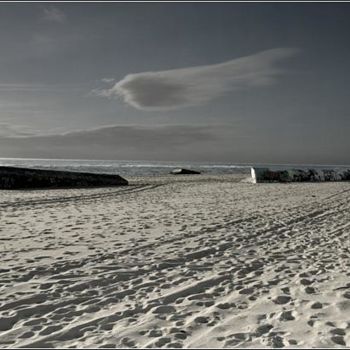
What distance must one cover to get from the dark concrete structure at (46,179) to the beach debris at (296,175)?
9759mm

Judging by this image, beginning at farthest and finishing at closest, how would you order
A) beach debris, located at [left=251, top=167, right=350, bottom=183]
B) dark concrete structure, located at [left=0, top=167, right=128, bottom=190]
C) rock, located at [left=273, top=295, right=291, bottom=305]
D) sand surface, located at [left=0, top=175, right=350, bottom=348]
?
beach debris, located at [left=251, top=167, right=350, bottom=183]
dark concrete structure, located at [left=0, top=167, right=128, bottom=190]
rock, located at [left=273, top=295, right=291, bottom=305]
sand surface, located at [left=0, top=175, right=350, bottom=348]

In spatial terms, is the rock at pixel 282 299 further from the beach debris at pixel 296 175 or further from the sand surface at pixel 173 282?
the beach debris at pixel 296 175

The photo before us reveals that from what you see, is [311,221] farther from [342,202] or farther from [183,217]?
[342,202]

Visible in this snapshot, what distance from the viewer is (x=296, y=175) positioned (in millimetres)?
30188

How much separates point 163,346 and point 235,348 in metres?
0.66

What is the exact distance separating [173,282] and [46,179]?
62.5 ft

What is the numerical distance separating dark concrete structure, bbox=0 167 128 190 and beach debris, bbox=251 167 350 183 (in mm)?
9759

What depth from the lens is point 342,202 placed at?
1560 cm

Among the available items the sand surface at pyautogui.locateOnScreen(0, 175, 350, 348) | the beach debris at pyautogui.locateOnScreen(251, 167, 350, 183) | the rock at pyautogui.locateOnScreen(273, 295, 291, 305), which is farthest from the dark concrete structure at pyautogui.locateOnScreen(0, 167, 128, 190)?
the rock at pyautogui.locateOnScreen(273, 295, 291, 305)

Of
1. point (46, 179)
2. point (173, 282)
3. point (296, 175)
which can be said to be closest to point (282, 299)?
point (173, 282)

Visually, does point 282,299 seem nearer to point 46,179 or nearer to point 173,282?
point 173,282

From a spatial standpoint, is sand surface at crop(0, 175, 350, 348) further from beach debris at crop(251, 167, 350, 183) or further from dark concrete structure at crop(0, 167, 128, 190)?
beach debris at crop(251, 167, 350, 183)

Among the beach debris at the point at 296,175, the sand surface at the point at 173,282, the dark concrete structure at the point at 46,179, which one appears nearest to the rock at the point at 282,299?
the sand surface at the point at 173,282

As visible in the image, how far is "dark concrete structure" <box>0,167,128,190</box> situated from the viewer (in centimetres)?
2162
